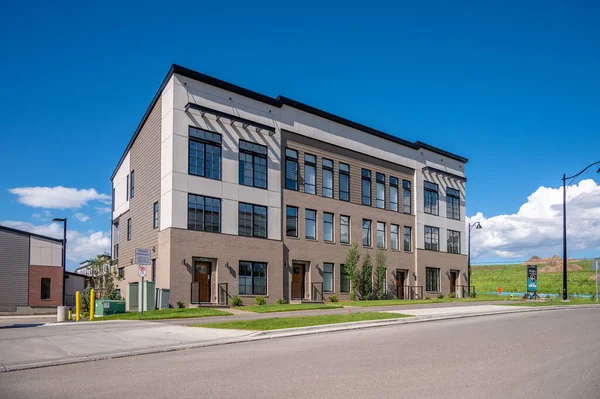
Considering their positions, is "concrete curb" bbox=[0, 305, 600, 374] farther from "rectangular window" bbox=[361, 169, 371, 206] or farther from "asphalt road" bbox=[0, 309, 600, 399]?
"rectangular window" bbox=[361, 169, 371, 206]

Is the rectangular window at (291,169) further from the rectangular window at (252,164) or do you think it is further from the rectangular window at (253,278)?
the rectangular window at (253,278)

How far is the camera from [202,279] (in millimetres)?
31094

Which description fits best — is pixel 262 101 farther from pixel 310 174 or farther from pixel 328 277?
pixel 328 277

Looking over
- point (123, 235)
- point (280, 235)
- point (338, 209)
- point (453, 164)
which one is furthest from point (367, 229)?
point (123, 235)

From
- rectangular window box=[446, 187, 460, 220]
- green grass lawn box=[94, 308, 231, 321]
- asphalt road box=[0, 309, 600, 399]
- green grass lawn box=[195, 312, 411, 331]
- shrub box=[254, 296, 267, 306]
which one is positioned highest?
rectangular window box=[446, 187, 460, 220]

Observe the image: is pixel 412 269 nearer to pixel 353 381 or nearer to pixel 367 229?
pixel 367 229

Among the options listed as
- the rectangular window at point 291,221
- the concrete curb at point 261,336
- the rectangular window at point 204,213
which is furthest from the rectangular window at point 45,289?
the concrete curb at point 261,336

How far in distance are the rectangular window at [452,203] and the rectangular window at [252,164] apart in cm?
2085

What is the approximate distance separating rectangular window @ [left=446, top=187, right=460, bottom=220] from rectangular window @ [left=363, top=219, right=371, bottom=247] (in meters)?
10.8

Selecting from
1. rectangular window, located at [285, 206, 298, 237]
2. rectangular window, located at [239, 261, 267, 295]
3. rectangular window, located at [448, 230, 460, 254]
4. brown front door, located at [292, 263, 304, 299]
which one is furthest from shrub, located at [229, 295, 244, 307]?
rectangular window, located at [448, 230, 460, 254]

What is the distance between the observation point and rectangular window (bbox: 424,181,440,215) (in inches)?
1838

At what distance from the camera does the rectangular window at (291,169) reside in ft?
117

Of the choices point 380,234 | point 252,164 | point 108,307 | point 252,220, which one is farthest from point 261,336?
point 380,234

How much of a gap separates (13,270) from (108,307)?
78.1 ft
